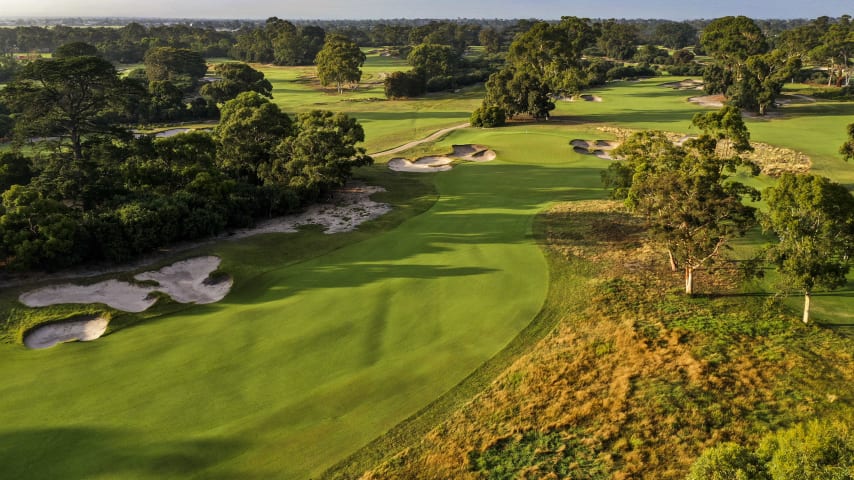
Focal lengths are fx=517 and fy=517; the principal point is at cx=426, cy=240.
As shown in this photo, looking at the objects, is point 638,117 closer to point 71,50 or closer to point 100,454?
point 100,454

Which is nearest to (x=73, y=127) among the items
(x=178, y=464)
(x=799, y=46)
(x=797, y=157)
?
(x=178, y=464)

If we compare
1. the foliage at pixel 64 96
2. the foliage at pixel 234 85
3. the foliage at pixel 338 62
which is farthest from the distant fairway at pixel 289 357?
the foliage at pixel 338 62

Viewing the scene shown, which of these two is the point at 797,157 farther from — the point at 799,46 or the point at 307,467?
the point at 799,46

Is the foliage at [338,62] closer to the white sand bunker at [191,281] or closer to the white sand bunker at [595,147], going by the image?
the white sand bunker at [595,147]

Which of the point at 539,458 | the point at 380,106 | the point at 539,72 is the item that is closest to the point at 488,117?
the point at 539,72

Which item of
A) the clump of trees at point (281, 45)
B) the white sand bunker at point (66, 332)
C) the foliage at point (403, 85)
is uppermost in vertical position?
Result: the clump of trees at point (281, 45)

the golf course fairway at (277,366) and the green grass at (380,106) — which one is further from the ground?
the green grass at (380,106)
